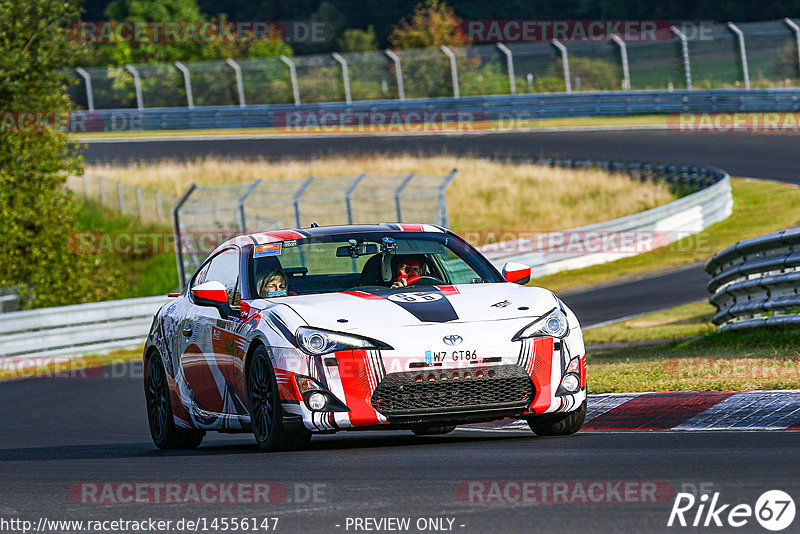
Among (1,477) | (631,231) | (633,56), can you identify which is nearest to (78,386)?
(1,477)

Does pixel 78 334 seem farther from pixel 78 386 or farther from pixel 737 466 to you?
pixel 737 466

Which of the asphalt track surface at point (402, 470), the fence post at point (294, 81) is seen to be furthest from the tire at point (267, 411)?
the fence post at point (294, 81)

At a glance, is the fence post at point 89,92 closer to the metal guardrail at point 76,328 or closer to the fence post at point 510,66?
the fence post at point 510,66

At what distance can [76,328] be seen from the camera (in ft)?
71.1

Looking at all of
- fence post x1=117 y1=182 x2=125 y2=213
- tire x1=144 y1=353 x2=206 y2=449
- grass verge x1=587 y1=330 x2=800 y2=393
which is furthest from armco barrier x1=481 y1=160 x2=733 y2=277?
tire x1=144 y1=353 x2=206 y2=449

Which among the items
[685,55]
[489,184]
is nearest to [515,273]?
[489,184]

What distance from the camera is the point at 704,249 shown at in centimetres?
2634

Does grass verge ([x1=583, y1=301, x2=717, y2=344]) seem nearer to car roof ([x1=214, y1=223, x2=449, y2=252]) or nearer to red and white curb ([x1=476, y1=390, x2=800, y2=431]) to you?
red and white curb ([x1=476, y1=390, x2=800, y2=431])

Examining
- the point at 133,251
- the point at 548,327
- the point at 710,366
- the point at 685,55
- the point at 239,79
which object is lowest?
the point at 133,251

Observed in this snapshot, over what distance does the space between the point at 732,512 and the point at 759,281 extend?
8.48 m

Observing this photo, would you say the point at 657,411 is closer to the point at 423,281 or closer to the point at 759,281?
the point at 423,281

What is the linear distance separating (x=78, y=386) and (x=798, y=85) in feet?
90.9

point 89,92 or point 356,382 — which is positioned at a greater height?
point 356,382

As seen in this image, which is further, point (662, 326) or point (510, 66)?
point (510, 66)
